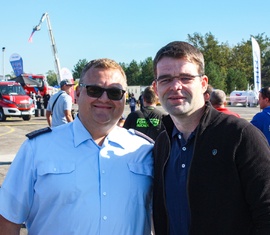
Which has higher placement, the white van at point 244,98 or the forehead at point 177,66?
the forehead at point 177,66

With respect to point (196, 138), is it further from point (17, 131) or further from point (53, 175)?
point (17, 131)

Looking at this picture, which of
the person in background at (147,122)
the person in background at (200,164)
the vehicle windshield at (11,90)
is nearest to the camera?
the person in background at (200,164)

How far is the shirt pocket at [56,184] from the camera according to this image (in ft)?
6.89

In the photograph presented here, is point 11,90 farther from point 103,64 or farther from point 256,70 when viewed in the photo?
point 103,64

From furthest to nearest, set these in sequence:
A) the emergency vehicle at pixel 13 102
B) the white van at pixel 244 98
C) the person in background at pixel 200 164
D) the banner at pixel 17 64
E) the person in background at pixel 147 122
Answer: the white van at pixel 244 98, the banner at pixel 17 64, the emergency vehicle at pixel 13 102, the person in background at pixel 147 122, the person in background at pixel 200 164

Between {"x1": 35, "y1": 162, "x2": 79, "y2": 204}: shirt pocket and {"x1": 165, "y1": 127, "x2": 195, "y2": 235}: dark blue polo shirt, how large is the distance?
53 centimetres

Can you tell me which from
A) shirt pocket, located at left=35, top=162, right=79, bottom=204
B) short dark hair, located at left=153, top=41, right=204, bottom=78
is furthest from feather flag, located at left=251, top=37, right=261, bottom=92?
shirt pocket, located at left=35, top=162, right=79, bottom=204

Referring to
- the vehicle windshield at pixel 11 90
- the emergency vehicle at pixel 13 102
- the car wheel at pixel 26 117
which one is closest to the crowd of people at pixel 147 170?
the emergency vehicle at pixel 13 102

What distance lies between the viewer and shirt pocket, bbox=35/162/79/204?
82.7 inches

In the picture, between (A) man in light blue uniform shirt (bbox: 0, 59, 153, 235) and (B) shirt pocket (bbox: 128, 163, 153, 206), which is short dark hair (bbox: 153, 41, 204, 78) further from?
(B) shirt pocket (bbox: 128, 163, 153, 206)

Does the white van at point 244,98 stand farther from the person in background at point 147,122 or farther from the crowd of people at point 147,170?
the crowd of people at point 147,170

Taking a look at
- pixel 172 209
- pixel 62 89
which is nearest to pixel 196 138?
pixel 172 209

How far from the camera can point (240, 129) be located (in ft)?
6.49

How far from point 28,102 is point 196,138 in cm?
2090
